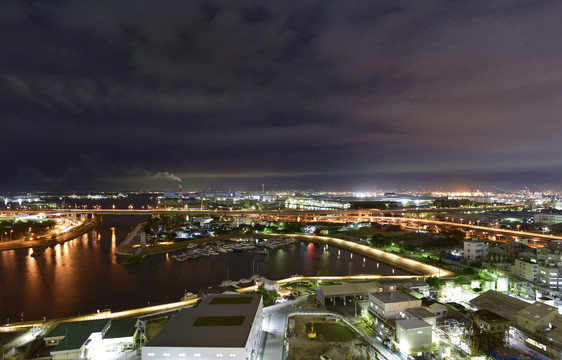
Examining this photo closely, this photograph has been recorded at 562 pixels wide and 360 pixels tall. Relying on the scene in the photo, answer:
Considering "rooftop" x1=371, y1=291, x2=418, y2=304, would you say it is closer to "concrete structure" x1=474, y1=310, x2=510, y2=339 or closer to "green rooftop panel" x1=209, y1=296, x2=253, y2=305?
"concrete structure" x1=474, y1=310, x2=510, y2=339

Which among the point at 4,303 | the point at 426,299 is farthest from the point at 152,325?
the point at 426,299

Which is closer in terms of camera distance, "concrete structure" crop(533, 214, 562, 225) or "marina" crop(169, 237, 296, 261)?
"marina" crop(169, 237, 296, 261)

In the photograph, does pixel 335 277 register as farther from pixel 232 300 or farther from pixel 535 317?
pixel 535 317

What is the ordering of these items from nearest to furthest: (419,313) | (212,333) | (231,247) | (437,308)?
1. (212,333)
2. (419,313)
3. (437,308)
4. (231,247)

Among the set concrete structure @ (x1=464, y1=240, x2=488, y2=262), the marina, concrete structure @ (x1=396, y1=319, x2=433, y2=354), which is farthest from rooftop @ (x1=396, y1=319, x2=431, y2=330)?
the marina

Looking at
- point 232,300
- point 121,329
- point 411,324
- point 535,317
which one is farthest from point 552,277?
point 121,329

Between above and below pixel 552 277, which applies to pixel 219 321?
above
